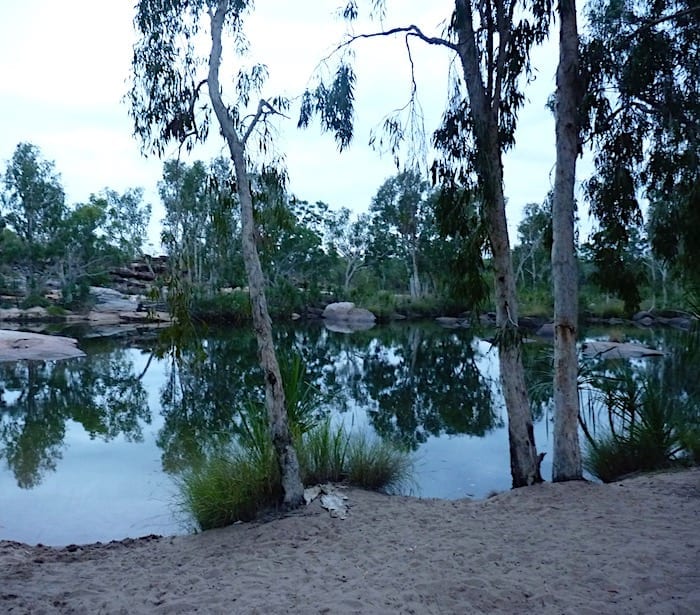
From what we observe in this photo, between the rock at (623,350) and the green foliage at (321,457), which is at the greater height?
the green foliage at (321,457)

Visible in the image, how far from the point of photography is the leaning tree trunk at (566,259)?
5527 mm

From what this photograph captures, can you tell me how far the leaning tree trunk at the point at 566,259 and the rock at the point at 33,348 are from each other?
656 inches

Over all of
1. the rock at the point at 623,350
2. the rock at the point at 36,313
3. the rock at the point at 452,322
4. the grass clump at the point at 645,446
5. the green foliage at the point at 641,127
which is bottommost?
the rock at the point at 452,322

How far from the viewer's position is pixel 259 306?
5066mm

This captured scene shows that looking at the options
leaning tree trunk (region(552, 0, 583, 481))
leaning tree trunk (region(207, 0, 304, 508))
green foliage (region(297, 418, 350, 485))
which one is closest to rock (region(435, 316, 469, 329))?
green foliage (region(297, 418, 350, 485))

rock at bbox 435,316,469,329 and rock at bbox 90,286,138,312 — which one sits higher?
rock at bbox 90,286,138,312

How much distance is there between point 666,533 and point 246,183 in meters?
4.17

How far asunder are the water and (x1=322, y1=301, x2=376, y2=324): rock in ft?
54.1

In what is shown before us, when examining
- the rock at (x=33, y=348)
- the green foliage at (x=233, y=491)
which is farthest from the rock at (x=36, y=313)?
the green foliage at (x=233, y=491)

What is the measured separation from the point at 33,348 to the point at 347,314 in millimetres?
21500

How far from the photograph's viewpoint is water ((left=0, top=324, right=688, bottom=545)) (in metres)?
6.48

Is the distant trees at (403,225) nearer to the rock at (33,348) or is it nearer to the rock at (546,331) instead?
the rock at (546,331)

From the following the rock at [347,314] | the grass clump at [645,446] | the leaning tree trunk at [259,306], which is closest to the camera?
the leaning tree trunk at [259,306]

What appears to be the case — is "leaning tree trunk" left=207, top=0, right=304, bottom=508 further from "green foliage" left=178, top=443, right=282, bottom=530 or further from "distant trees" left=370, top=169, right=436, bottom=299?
"distant trees" left=370, top=169, right=436, bottom=299
